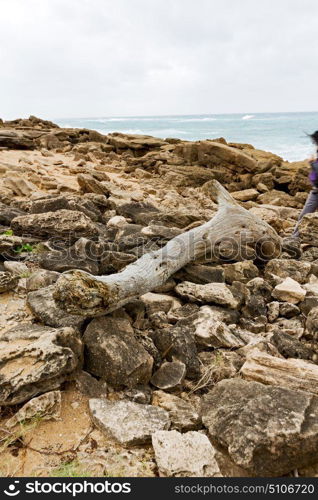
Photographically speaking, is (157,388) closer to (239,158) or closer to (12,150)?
(239,158)

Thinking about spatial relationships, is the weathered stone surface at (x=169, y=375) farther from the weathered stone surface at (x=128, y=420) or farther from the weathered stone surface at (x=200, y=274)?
A: the weathered stone surface at (x=200, y=274)

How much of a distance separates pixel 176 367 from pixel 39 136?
16589mm

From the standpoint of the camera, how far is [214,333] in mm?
2912

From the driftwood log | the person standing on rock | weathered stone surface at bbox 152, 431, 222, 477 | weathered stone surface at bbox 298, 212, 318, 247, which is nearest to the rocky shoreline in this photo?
weathered stone surface at bbox 152, 431, 222, 477

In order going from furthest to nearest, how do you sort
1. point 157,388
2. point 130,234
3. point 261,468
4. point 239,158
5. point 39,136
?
point 39,136
point 239,158
point 130,234
point 157,388
point 261,468

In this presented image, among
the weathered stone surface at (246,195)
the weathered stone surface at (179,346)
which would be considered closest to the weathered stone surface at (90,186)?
the weathered stone surface at (246,195)

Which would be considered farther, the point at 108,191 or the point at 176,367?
the point at 108,191

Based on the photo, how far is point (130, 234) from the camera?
4.71 metres

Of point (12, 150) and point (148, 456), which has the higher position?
point (12, 150)

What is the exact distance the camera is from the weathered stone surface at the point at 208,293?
11.2 feet

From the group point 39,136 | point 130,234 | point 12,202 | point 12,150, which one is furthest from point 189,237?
point 39,136

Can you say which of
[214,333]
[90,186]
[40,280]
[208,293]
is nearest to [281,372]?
[214,333]

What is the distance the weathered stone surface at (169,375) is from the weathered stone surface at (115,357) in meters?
0.09

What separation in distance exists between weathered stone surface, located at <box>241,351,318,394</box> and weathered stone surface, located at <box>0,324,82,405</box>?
46.6 inches
